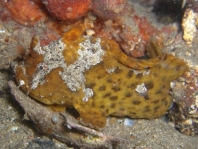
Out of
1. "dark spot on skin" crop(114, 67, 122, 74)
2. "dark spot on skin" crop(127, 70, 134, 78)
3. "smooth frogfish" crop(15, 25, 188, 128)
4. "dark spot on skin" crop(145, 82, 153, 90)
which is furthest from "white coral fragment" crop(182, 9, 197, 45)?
"dark spot on skin" crop(114, 67, 122, 74)

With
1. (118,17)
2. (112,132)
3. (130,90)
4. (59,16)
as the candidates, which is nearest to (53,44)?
(59,16)

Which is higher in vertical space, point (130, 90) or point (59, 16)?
point (59, 16)

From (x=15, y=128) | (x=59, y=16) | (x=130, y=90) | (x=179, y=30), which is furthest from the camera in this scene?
(x=15, y=128)

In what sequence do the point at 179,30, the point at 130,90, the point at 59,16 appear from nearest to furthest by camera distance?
the point at 59,16, the point at 130,90, the point at 179,30

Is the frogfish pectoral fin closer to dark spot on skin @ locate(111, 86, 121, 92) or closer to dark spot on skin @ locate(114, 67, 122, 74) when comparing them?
dark spot on skin @ locate(111, 86, 121, 92)

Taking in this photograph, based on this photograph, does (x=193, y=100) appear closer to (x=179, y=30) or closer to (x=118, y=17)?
(x=179, y=30)

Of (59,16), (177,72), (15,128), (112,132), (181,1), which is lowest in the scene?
(15,128)
